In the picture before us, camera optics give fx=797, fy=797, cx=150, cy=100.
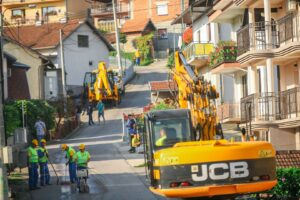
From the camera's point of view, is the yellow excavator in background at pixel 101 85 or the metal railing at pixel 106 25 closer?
the yellow excavator in background at pixel 101 85

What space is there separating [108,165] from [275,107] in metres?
7.59

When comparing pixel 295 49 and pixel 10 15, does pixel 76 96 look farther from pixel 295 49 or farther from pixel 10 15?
pixel 295 49

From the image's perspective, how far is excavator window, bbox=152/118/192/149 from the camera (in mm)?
20719

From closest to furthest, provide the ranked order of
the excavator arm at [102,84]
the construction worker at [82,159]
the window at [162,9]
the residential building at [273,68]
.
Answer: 1. the construction worker at [82,159]
2. the residential building at [273,68]
3. the excavator arm at [102,84]
4. the window at [162,9]

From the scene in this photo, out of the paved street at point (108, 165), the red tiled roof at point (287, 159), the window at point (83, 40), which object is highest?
the window at point (83, 40)

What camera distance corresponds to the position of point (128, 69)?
74125 mm

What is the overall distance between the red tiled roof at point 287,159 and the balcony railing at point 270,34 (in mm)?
5419

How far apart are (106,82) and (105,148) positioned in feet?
48.7

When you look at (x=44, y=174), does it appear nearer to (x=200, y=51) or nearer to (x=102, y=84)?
(x=200, y=51)

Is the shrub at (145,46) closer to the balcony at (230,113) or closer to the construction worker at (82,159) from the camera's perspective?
the balcony at (230,113)

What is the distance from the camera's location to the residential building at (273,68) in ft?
97.5

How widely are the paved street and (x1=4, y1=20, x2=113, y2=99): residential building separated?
8852mm

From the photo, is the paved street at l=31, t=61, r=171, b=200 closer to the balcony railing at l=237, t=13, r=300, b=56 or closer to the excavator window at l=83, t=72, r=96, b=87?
the excavator window at l=83, t=72, r=96, b=87

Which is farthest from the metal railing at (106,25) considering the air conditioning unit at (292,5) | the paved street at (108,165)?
the air conditioning unit at (292,5)
